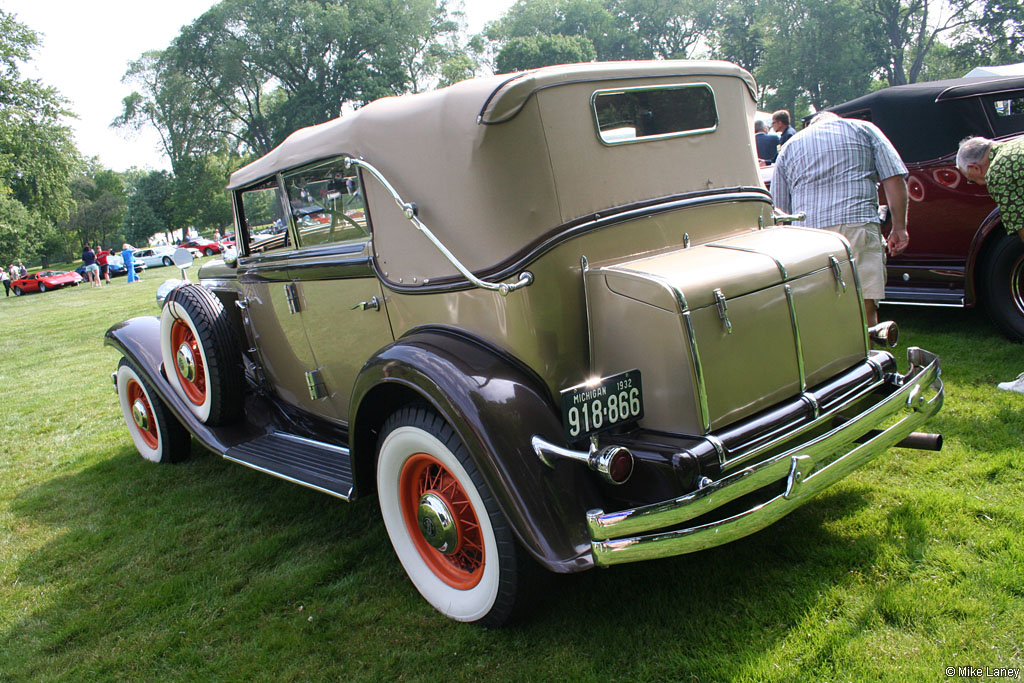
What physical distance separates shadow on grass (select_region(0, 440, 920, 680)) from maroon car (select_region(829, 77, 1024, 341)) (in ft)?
9.20

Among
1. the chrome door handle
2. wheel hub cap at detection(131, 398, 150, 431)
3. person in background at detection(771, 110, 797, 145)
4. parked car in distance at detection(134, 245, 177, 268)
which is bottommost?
wheel hub cap at detection(131, 398, 150, 431)

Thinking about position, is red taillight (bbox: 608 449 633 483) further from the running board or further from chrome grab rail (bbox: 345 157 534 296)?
the running board

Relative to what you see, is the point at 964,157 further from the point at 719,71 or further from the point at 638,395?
the point at 638,395

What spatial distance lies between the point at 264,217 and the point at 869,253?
3880 millimetres

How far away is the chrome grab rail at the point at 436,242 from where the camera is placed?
2.40 m

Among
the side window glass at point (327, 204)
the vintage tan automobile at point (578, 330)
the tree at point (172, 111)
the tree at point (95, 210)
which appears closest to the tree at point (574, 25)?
the tree at point (172, 111)

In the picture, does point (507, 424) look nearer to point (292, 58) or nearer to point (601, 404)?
point (601, 404)

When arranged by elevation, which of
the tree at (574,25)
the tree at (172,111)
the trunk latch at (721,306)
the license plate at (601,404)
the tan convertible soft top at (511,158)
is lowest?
the license plate at (601,404)

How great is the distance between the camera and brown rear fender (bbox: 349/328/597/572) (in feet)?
7.23

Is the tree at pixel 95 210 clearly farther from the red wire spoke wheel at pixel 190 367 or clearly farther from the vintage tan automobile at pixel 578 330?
the vintage tan automobile at pixel 578 330

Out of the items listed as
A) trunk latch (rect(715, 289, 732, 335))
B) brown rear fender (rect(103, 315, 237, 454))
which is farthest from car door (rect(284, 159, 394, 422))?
trunk latch (rect(715, 289, 732, 335))

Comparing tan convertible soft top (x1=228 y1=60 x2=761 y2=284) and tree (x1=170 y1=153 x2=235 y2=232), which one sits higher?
tree (x1=170 y1=153 x2=235 y2=232)

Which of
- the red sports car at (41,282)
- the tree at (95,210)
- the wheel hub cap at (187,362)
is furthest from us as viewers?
the tree at (95,210)

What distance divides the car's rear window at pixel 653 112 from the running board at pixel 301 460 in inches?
72.8
